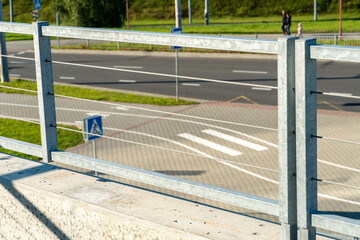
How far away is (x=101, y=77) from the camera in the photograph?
23.5 metres

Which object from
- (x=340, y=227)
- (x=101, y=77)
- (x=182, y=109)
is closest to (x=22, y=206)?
(x=340, y=227)

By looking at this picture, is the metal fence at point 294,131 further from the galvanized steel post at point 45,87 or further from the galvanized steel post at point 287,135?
the galvanized steel post at point 45,87

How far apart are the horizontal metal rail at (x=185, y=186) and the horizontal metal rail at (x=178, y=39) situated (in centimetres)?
66

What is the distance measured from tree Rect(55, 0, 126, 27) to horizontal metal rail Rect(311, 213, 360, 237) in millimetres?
41254

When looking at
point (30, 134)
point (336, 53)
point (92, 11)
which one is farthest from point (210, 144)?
point (92, 11)

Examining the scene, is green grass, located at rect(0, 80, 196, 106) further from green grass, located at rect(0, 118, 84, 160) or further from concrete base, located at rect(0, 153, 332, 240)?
concrete base, located at rect(0, 153, 332, 240)

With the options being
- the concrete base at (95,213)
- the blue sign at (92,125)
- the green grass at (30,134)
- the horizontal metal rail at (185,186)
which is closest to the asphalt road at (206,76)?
the green grass at (30,134)

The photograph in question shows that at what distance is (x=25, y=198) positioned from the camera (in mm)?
3553

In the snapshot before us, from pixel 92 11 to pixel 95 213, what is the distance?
40684mm

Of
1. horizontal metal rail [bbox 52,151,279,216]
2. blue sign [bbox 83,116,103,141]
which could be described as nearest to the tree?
blue sign [bbox 83,116,103,141]

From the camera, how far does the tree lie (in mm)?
42406

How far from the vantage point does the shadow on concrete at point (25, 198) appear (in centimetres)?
342

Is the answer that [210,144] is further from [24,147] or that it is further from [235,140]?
[24,147]

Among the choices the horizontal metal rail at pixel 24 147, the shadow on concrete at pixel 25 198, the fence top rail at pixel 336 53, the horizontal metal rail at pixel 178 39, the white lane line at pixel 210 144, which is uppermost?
the horizontal metal rail at pixel 178 39
